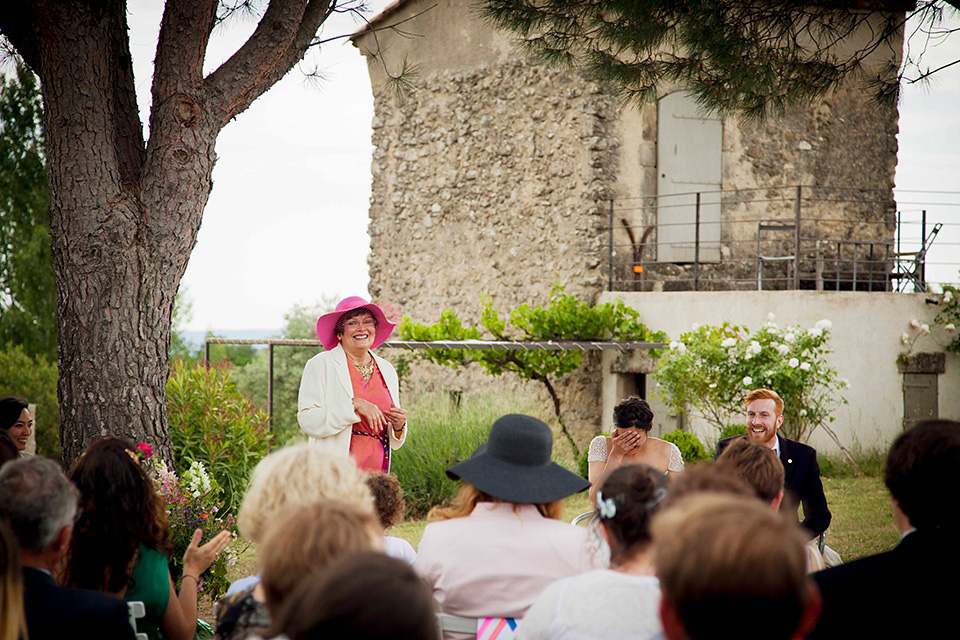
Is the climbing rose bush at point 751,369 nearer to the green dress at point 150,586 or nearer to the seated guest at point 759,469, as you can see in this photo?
the seated guest at point 759,469

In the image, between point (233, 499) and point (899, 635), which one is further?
point (233, 499)

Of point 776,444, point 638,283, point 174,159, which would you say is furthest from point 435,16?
point 776,444

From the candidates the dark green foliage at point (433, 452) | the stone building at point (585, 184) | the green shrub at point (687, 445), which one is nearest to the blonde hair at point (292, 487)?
the dark green foliage at point (433, 452)

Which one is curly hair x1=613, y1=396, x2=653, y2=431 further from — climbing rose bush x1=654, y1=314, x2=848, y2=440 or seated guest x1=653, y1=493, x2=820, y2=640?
climbing rose bush x1=654, y1=314, x2=848, y2=440

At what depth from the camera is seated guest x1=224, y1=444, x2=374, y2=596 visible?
7.71ft

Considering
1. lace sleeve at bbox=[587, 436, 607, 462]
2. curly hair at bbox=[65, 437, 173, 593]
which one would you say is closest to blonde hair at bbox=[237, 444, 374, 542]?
curly hair at bbox=[65, 437, 173, 593]

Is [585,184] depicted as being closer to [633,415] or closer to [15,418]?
[633,415]

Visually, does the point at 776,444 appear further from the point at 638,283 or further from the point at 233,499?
the point at 638,283

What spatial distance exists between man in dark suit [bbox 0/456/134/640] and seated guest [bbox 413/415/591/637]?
89 cm

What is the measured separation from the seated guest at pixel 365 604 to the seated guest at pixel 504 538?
1.17m

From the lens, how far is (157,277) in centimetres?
473

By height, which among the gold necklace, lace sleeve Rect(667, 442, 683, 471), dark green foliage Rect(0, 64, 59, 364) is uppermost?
dark green foliage Rect(0, 64, 59, 364)

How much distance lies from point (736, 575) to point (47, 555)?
167cm

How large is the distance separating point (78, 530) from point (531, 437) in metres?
1.43
